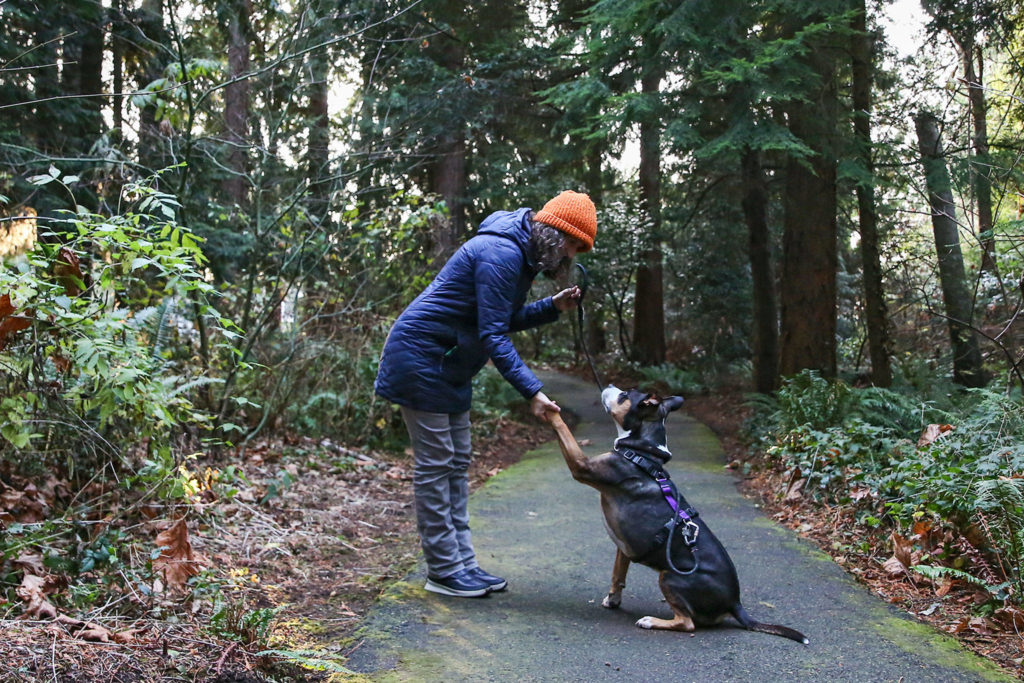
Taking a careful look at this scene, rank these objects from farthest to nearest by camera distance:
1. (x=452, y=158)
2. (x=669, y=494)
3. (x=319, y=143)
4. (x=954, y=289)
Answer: (x=319, y=143), (x=452, y=158), (x=954, y=289), (x=669, y=494)

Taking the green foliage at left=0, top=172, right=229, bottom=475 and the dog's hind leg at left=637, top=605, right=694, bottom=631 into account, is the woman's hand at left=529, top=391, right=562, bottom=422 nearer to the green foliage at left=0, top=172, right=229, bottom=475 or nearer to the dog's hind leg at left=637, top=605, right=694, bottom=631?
the dog's hind leg at left=637, top=605, right=694, bottom=631

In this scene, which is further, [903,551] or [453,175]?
[453,175]

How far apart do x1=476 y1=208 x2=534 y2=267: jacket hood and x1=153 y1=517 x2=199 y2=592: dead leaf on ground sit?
232 cm

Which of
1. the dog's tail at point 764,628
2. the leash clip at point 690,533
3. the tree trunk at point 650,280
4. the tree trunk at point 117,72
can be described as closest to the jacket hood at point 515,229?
the leash clip at point 690,533

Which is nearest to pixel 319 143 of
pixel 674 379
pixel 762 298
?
pixel 762 298

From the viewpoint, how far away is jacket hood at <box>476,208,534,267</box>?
4.20 meters

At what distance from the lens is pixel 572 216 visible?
13.5 feet

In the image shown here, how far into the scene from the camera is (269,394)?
820 cm

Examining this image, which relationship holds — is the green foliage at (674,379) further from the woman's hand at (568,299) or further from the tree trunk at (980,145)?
the woman's hand at (568,299)

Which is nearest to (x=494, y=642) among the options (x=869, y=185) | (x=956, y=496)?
(x=956, y=496)

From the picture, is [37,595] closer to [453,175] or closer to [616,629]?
[616,629]

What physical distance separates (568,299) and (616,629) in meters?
1.83

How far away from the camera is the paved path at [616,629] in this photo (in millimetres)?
3389

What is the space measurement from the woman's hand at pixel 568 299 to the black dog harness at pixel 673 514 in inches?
34.5
